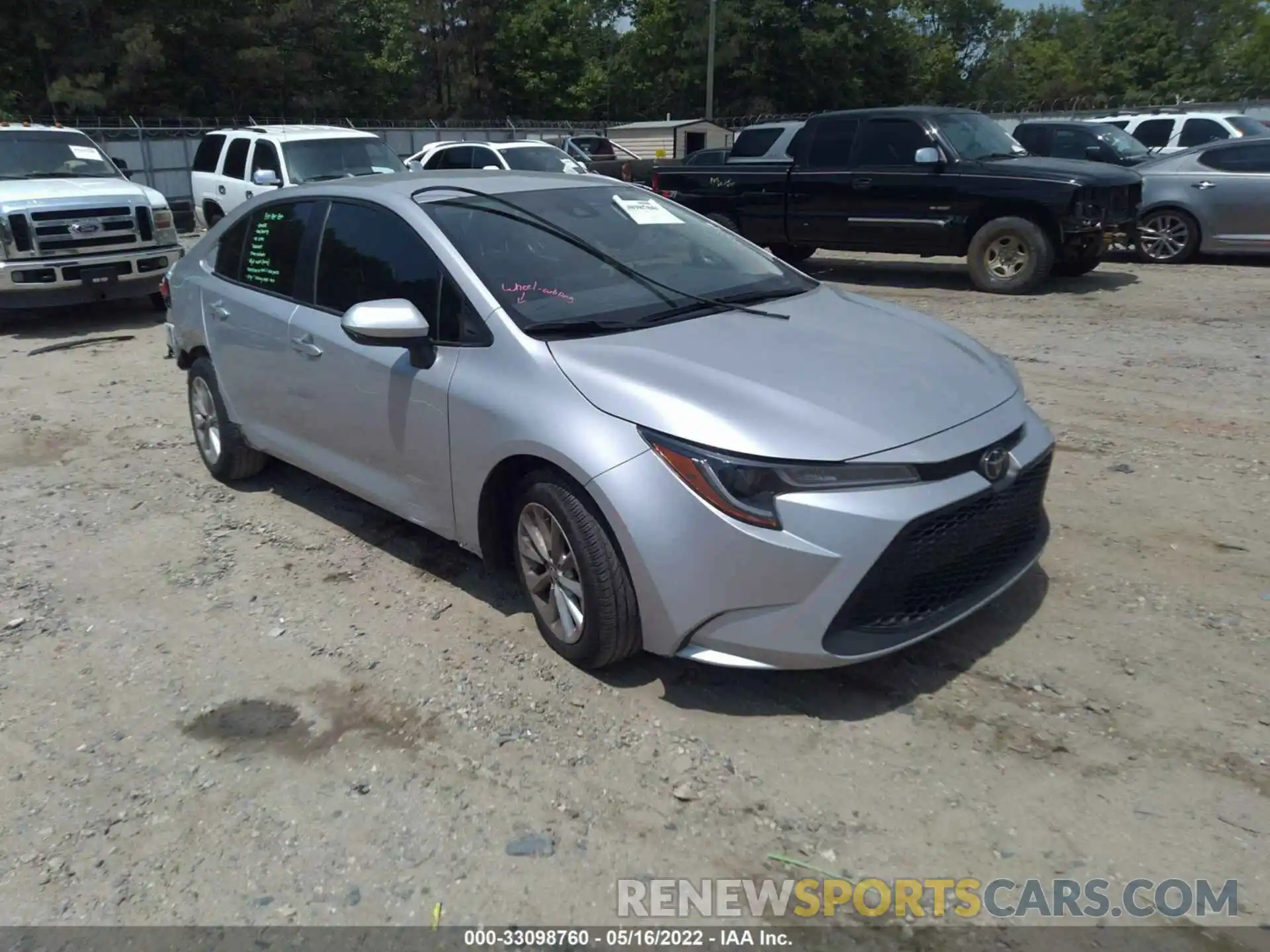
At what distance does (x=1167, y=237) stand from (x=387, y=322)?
11.9 meters

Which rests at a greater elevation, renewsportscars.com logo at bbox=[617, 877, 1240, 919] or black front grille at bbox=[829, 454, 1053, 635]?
black front grille at bbox=[829, 454, 1053, 635]

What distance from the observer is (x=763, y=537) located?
3176mm

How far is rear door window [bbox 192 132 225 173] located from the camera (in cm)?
1573

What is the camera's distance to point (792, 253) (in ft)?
46.7

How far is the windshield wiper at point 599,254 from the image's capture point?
168 inches

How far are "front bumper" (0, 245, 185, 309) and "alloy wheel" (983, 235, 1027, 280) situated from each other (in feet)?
29.3

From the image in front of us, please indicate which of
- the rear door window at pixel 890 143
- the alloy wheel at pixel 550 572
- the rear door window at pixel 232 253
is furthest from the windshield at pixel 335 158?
the alloy wheel at pixel 550 572

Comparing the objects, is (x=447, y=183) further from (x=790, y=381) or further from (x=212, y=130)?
(x=212, y=130)

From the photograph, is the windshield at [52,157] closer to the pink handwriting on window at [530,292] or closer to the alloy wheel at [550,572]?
the pink handwriting on window at [530,292]

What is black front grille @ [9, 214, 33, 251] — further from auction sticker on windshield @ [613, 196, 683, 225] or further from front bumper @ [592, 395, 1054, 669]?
front bumper @ [592, 395, 1054, 669]

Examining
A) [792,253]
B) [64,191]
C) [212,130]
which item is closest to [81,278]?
[64,191]

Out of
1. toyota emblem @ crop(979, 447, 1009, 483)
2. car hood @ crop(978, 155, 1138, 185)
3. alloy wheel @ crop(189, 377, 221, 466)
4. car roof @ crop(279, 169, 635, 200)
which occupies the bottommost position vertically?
alloy wheel @ crop(189, 377, 221, 466)

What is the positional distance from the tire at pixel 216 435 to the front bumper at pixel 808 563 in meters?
3.13

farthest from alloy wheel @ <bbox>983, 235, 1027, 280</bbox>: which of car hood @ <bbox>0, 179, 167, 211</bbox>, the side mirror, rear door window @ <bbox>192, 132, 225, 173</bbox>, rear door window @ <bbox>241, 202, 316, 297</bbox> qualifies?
rear door window @ <bbox>192, 132, 225, 173</bbox>
